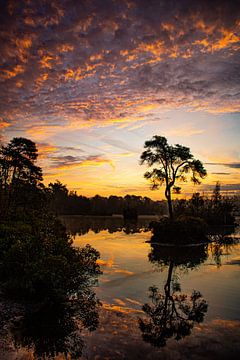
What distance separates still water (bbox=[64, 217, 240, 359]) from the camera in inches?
226

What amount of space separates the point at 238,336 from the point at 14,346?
16.4ft

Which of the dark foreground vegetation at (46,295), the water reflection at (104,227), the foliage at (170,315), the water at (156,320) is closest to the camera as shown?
the water at (156,320)

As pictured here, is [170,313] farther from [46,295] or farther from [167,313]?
[46,295]

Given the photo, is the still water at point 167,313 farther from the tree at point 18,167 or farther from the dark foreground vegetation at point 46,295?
the tree at point 18,167

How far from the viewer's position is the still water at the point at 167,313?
5.74 metres

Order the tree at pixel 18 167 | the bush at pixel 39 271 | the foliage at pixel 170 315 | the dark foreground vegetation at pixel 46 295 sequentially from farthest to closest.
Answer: the tree at pixel 18 167 → the bush at pixel 39 271 → the foliage at pixel 170 315 → the dark foreground vegetation at pixel 46 295

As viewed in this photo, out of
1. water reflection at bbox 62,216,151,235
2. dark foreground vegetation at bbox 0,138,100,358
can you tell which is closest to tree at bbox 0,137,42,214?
water reflection at bbox 62,216,151,235

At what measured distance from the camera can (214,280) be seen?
39.0ft

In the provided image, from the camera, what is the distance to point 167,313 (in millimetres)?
7746

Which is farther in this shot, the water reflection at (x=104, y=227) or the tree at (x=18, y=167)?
the water reflection at (x=104, y=227)

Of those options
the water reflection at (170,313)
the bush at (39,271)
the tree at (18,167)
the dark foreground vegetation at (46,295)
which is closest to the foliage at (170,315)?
the water reflection at (170,313)

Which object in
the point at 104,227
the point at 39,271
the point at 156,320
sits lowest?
the point at 104,227

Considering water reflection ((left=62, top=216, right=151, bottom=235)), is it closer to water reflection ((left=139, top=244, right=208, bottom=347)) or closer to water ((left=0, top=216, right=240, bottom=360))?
water ((left=0, top=216, right=240, bottom=360))

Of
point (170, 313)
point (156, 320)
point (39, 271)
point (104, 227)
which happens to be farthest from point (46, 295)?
point (104, 227)
